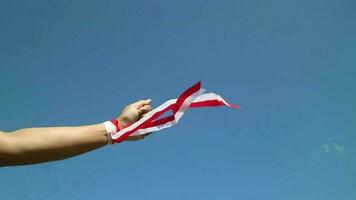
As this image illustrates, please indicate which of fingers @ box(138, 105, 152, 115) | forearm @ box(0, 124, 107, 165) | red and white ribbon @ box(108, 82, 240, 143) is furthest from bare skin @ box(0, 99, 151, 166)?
fingers @ box(138, 105, 152, 115)

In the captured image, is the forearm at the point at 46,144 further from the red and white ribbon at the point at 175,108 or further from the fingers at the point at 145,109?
the fingers at the point at 145,109

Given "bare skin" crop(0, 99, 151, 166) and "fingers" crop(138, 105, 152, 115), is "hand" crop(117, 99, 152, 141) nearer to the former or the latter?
"fingers" crop(138, 105, 152, 115)

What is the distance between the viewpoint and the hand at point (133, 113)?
3.34 metres

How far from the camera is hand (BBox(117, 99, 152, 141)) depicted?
334cm

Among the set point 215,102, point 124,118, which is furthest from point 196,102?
point 124,118

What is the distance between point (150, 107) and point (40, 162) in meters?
1.01

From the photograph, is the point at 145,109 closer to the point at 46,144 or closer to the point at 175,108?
the point at 175,108

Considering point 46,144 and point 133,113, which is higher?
point 133,113

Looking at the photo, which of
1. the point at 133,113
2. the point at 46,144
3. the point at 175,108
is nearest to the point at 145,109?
the point at 133,113

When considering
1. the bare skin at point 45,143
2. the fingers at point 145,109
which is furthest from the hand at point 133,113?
the bare skin at point 45,143

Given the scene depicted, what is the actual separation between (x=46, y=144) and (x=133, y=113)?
32.3 inches

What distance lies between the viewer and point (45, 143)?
2.70m

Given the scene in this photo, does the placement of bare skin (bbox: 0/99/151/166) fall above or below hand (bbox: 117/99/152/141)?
below

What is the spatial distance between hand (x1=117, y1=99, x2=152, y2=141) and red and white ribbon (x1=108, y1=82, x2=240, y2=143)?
0.03m
